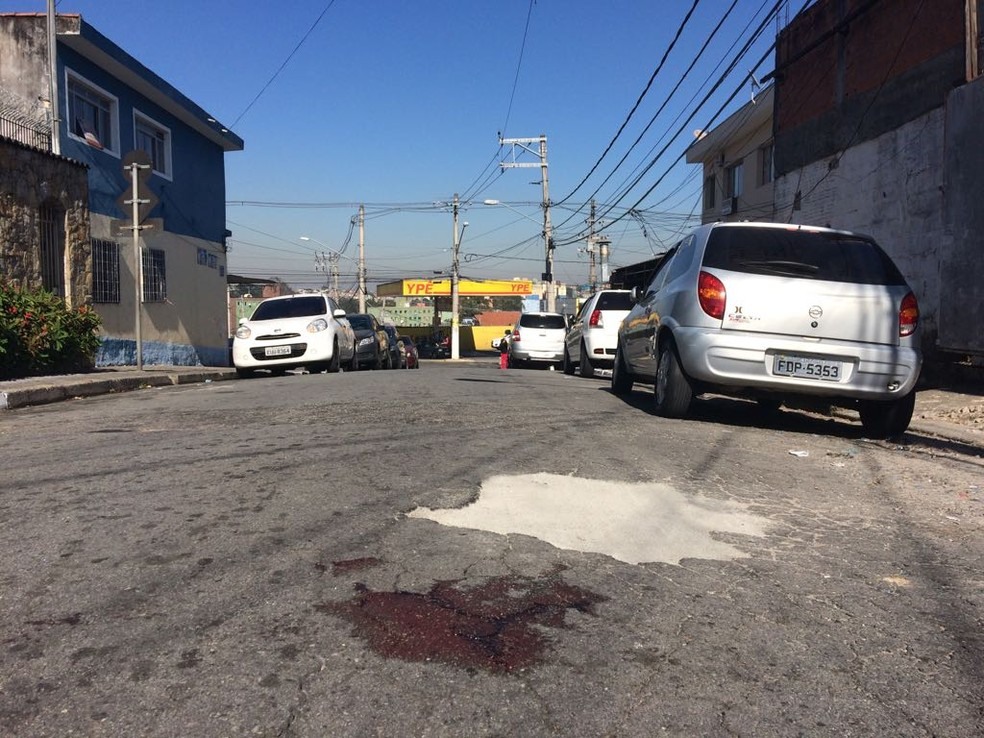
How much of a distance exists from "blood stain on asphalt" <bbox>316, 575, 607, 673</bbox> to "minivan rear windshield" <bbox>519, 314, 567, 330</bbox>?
16341mm

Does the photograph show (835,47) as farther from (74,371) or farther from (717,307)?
(74,371)

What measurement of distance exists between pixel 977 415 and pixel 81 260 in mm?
13976

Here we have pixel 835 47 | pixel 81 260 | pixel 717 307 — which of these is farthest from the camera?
pixel 835 47

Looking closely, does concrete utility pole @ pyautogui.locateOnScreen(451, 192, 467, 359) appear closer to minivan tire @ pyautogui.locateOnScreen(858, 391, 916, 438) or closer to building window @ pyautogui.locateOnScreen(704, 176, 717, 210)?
building window @ pyautogui.locateOnScreen(704, 176, 717, 210)

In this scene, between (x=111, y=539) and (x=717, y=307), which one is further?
(x=717, y=307)

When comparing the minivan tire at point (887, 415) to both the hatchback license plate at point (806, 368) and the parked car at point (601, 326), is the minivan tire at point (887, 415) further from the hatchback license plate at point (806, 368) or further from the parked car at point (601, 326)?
the parked car at point (601, 326)

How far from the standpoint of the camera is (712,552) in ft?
→ 10.9

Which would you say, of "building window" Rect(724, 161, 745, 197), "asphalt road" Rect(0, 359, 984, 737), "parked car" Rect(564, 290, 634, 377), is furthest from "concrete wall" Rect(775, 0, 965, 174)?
"asphalt road" Rect(0, 359, 984, 737)

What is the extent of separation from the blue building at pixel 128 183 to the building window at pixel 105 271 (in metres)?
0.02

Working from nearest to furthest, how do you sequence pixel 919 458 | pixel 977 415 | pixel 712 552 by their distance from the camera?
pixel 712 552 < pixel 919 458 < pixel 977 415

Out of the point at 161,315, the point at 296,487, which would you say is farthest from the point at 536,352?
the point at 296,487

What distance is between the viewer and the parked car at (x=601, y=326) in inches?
509

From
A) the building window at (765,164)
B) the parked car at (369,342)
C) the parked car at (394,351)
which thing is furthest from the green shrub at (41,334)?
the building window at (765,164)

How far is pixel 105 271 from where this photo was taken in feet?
49.5
